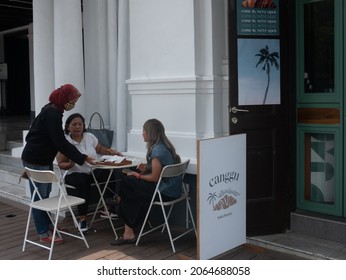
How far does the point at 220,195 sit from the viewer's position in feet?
12.4

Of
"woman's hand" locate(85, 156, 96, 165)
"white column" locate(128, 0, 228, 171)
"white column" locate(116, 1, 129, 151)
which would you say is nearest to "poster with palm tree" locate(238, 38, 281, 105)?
"white column" locate(128, 0, 228, 171)

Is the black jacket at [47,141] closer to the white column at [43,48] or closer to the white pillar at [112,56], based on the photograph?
the white pillar at [112,56]

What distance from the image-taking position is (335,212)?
14.8 feet

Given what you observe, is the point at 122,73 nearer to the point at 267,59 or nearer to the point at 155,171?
the point at 155,171

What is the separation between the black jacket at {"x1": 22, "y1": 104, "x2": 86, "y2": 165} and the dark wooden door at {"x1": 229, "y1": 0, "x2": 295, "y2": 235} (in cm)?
159

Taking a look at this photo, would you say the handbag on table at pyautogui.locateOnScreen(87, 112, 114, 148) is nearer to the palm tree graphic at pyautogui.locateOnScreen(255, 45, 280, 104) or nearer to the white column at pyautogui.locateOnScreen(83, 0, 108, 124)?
the white column at pyautogui.locateOnScreen(83, 0, 108, 124)

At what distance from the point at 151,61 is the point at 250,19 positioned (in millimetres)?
1307

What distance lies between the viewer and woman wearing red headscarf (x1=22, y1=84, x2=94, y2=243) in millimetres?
4469

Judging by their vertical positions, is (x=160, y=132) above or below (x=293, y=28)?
below

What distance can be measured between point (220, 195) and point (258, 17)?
1.78 meters

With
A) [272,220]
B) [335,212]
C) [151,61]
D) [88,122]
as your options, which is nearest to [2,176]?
[88,122]

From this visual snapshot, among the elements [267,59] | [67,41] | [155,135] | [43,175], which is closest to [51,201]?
[43,175]

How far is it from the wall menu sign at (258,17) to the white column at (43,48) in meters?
2.87
